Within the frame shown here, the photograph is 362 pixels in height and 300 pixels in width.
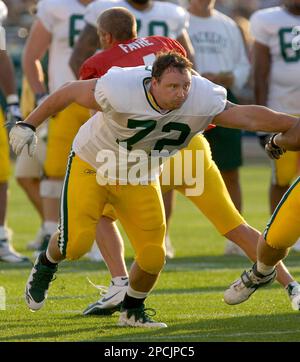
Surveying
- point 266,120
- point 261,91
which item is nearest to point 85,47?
point 261,91

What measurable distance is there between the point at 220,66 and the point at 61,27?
1108 mm

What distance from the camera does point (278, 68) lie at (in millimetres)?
8055

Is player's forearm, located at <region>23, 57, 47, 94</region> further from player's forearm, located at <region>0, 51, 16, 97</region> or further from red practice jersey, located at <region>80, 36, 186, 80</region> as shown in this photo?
red practice jersey, located at <region>80, 36, 186, 80</region>

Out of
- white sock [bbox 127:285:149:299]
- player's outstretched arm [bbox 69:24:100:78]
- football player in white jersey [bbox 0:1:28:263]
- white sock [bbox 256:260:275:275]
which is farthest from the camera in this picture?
football player in white jersey [bbox 0:1:28:263]

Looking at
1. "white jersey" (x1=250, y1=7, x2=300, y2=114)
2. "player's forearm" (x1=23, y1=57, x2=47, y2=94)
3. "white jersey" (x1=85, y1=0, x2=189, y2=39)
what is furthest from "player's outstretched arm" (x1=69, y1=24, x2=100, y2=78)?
"white jersey" (x1=250, y1=7, x2=300, y2=114)

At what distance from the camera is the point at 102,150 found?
5.18m

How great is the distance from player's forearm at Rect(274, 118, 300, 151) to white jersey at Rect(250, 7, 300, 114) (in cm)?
288

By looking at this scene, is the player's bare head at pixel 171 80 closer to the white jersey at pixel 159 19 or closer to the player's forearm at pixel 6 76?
the white jersey at pixel 159 19

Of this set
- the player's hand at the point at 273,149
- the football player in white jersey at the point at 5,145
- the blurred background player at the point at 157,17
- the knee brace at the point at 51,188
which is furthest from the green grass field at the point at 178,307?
the blurred background player at the point at 157,17

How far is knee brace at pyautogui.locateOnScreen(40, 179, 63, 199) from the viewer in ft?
26.0

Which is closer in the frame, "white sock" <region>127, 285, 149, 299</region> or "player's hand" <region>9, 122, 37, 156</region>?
"player's hand" <region>9, 122, 37, 156</region>
